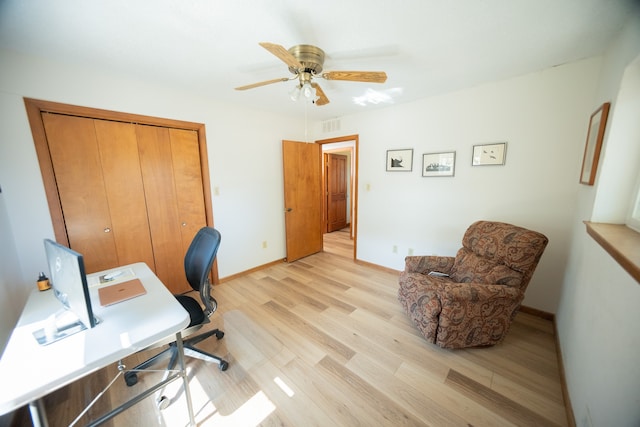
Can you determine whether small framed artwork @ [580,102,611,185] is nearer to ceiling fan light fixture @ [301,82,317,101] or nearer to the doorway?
ceiling fan light fixture @ [301,82,317,101]

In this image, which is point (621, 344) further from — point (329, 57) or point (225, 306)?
point (225, 306)

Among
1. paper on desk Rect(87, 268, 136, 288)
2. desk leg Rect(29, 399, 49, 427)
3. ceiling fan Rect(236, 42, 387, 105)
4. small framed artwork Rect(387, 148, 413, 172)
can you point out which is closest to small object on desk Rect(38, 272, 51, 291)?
paper on desk Rect(87, 268, 136, 288)

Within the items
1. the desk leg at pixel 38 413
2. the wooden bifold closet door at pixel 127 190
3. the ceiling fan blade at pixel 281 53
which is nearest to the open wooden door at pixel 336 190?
the wooden bifold closet door at pixel 127 190

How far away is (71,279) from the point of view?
3.23ft

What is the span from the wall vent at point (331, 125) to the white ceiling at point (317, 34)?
1601 mm

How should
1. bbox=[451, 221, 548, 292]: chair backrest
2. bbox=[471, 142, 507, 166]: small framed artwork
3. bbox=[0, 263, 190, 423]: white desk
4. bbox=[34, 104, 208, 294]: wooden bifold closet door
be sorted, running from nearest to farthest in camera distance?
1. bbox=[0, 263, 190, 423]: white desk
2. bbox=[451, 221, 548, 292]: chair backrest
3. bbox=[34, 104, 208, 294]: wooden bifold closet door
4. bbox=[471, 142, 507, 166]: small framed artwork

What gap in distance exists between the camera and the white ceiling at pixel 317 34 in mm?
1256

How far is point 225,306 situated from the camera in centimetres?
250

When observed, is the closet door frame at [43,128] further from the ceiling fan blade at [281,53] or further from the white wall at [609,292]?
the white wall at [609,292]

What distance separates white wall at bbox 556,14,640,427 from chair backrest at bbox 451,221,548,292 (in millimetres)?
266

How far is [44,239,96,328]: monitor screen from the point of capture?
0.91 metres

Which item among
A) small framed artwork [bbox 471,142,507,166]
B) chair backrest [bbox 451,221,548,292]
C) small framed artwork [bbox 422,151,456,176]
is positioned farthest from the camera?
small framed artwork [bbox 422,151,456,176]

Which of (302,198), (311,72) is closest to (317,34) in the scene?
(311,72)

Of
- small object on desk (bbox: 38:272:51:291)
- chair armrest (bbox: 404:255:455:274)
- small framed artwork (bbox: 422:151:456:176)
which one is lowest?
chair armrest (bbox: 404:255:455:274)
